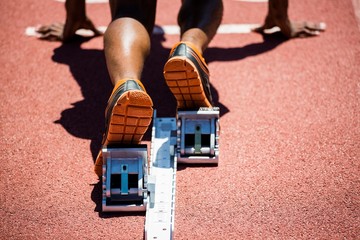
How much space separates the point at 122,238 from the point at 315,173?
4.55 ft

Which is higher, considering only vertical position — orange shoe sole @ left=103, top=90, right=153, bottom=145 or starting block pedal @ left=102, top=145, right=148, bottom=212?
orange shoe sole @ left=103, top=90, right=153, bottom=145

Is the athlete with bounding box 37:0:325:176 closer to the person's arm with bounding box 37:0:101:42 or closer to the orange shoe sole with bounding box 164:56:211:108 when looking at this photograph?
the orange shoe sole with bounding box 164:56:211:108

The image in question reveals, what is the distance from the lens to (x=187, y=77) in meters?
4.31

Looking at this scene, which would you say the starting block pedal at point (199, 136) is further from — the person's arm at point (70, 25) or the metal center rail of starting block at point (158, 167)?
the person's arm at point (70, 25)

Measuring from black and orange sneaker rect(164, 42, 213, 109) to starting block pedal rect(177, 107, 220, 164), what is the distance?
75mm

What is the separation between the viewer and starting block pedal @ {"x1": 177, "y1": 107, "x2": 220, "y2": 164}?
461 centimetres

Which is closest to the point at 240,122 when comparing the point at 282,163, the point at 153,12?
the point at 282,163

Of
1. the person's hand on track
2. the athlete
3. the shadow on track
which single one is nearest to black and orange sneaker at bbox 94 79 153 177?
the athlete

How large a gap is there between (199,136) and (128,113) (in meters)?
0.81

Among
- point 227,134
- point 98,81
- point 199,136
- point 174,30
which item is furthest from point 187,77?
point 174,30

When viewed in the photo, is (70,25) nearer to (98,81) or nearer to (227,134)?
(98,81)

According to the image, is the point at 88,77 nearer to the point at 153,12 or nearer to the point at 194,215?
the point at 153,12

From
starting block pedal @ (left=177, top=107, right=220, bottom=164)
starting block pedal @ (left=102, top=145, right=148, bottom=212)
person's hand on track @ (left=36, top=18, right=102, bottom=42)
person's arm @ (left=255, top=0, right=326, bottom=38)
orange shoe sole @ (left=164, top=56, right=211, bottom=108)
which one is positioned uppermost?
person's arm @ (left=255, top=0, right=326, bottom=38)

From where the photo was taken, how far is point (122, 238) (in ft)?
13.2
